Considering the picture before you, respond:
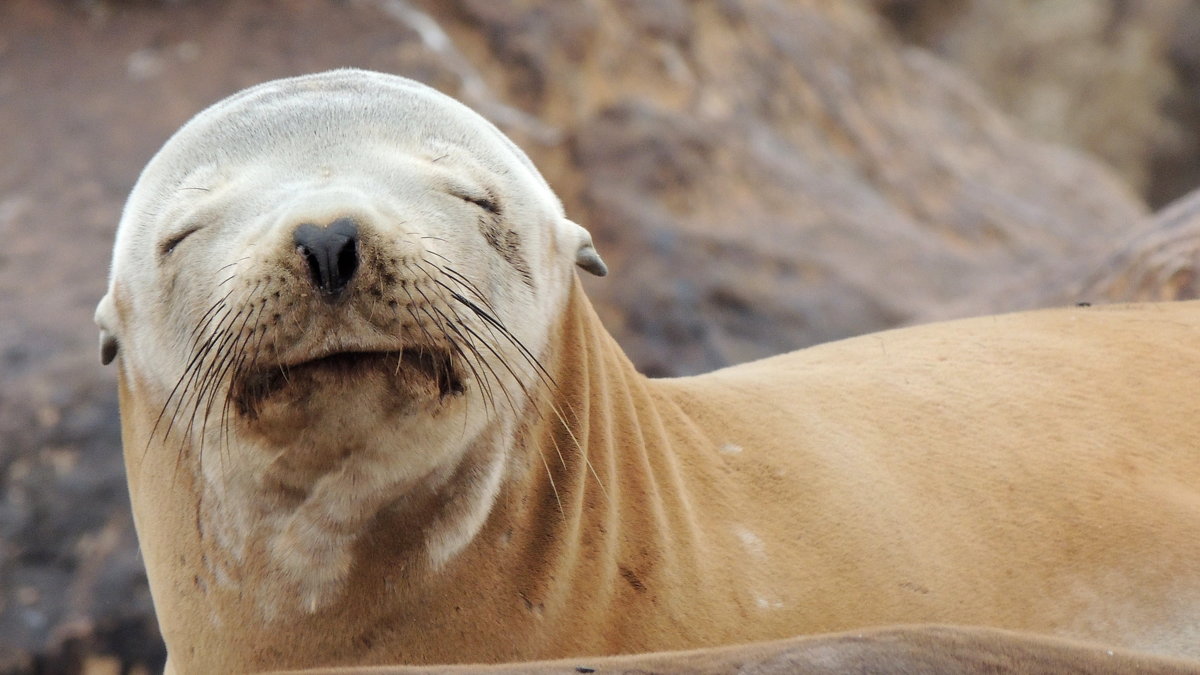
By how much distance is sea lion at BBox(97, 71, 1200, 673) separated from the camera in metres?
2.40

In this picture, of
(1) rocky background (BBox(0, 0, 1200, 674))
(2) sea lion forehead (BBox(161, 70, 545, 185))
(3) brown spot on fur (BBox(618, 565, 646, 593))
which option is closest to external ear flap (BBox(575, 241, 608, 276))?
(2) sea lion forehead (BBox(161, 70, 545, 185))

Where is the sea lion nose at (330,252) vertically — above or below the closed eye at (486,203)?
below

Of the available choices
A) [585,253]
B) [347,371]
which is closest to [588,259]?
[585,253]

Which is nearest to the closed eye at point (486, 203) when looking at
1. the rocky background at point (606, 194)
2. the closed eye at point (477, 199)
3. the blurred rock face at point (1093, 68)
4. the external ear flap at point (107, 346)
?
the closed eye at point (477, 199)

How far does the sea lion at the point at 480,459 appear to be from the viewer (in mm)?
2400

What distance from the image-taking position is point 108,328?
9.81 ft

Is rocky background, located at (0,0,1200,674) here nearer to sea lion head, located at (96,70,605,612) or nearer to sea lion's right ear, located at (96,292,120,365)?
sea lion's right ear, located at (96,292,120,365)

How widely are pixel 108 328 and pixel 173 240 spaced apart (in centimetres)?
43

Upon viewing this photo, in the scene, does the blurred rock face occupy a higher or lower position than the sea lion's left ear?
higher

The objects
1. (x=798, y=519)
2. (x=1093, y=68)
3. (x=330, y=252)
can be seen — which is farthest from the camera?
(x=1093, y=68)

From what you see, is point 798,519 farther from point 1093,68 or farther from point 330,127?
point 1093,68

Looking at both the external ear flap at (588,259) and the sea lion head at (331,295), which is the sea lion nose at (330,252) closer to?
the sea lion head at (331,295)

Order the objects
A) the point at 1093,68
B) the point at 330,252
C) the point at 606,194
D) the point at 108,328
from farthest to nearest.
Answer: the point at 1093,68
the point at 606,194
the point at 108,328
the point at 330,252

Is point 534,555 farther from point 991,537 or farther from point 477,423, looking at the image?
point 991,537
